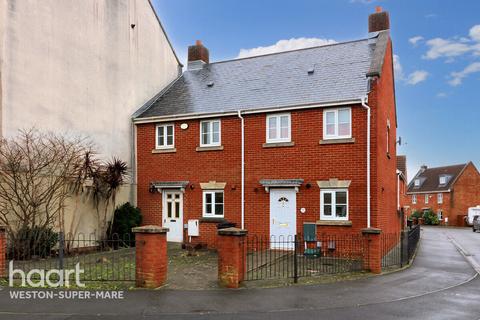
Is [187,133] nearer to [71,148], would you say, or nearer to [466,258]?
[71,148]

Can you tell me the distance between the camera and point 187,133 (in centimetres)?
1861

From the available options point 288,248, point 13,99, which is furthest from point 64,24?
point 288,248

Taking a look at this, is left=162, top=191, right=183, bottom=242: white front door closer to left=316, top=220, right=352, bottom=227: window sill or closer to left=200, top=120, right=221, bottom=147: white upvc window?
left=200, top=120, right=221, bottom=147: white upvc window

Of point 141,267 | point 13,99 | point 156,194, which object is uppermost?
point 13,99

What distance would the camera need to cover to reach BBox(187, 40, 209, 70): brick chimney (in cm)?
2384

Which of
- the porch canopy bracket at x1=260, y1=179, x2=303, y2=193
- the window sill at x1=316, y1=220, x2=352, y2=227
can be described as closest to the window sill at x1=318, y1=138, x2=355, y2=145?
the porch canopy bracket at x1=260, y1=179, x2=303, y2=193

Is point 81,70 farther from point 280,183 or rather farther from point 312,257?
point 312,257

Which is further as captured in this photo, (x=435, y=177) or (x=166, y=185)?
(x=435, y=177)

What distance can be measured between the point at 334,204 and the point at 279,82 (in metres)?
6.02

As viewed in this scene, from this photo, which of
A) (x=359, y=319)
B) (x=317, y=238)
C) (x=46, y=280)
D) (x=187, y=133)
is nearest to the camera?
(x=359, y=319)

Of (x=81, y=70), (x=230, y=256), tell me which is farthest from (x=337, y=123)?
(x=81, y=70)

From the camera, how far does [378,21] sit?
20.0 metres

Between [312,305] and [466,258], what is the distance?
11525 millimetres

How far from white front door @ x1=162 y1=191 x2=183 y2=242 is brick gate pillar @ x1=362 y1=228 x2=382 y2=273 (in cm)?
897
